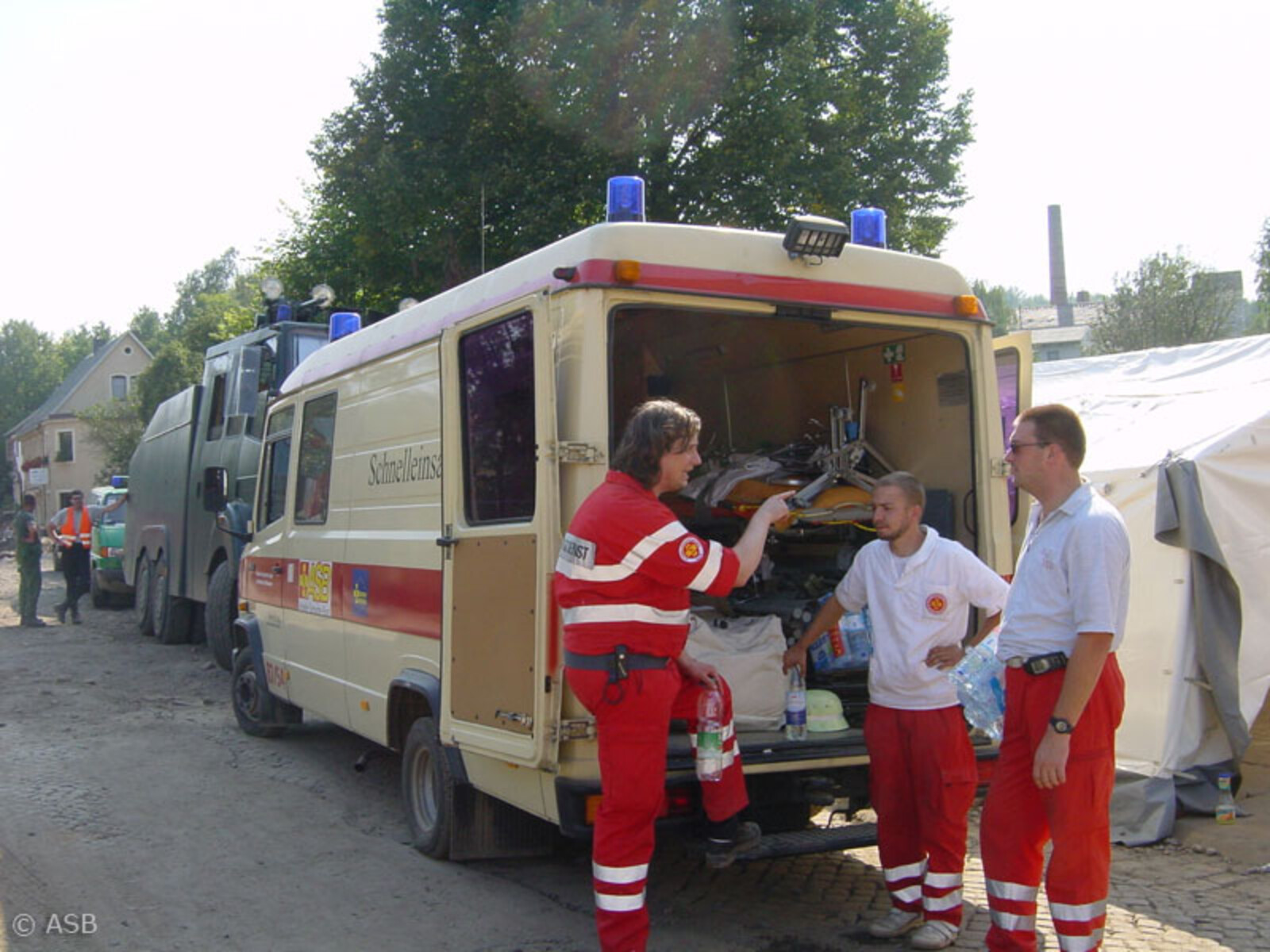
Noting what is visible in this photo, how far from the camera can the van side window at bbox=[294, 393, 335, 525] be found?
6.29m

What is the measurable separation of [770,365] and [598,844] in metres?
3.19

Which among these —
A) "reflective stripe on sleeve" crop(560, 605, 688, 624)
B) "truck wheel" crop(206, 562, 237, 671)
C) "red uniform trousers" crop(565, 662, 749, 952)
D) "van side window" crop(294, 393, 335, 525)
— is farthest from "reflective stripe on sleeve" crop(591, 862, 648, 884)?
"truck wheel" crop(206, 562, 237, 671)

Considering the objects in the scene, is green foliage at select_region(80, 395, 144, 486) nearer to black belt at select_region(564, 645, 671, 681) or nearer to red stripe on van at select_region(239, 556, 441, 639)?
red stripe on van at select_region(239, 556, 441, 639)

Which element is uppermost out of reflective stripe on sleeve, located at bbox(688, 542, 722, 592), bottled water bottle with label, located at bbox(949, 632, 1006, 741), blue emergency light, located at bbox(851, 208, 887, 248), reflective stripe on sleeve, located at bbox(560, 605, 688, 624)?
blue emergency light, located at bbox(851, 208, 887, 248)

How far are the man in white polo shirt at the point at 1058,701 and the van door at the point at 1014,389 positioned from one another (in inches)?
58.8

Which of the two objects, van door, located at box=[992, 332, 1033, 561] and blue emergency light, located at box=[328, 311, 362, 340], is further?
blue emergency light, located at box=[328, 311, 362, 340]

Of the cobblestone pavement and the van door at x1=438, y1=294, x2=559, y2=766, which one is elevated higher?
the van door at x1=438, y1=294, x2=559, y2=766

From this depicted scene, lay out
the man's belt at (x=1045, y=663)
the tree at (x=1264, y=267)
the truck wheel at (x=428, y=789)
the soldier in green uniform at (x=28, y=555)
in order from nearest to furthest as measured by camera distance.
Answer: the man's belt at (x=1045, y=663) → the truck wheel at (x=428, y=789) → the soldier in green uniform at (x=28, y=555) → the tree at (x=1264, y=267)

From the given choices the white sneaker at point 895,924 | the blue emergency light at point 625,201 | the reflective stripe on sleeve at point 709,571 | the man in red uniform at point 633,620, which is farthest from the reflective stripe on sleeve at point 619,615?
the blue emergency light at point 625,201

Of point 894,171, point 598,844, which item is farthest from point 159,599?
point 894,171

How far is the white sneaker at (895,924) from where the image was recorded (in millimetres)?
4301

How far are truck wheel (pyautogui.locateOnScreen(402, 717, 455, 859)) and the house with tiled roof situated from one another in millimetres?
49682

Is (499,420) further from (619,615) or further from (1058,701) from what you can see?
(1058,701)

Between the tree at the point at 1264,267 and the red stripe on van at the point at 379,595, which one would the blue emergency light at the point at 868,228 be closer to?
the red stripe on van at the point at 379,595
